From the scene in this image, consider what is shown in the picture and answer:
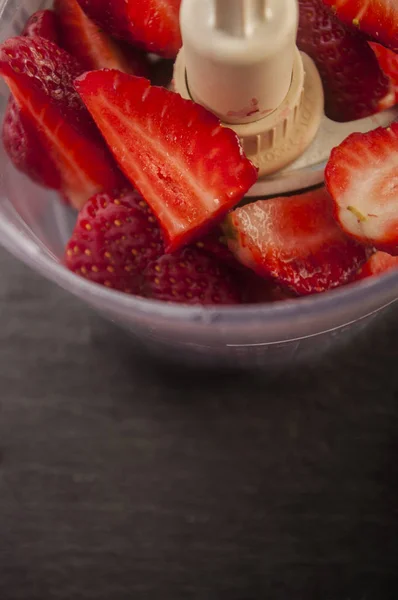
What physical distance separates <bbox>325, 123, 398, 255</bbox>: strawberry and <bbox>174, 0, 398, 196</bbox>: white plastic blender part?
6cm

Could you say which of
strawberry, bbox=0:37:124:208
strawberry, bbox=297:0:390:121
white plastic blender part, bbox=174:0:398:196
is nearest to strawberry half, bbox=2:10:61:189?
strawberry, bbox=0:37:124:208

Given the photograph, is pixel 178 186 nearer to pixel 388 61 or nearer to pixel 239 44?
pixel 239 44

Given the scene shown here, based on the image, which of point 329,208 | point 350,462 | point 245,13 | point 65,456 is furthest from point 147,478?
point 245,13

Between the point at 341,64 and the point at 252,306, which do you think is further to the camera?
the point at 341,64

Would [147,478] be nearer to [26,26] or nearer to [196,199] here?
[196,199]

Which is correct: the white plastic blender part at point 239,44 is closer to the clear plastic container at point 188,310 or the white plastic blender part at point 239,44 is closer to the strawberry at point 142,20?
the strawberry at point 142,20

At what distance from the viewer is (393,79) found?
661mm

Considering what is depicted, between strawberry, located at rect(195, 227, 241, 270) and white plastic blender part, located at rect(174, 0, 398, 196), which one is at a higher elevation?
white plastic blender part, located at rect(174, 0, 398, 196)

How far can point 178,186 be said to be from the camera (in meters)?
0.57

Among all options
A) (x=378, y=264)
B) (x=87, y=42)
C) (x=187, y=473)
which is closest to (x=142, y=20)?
(x=87, y=42)

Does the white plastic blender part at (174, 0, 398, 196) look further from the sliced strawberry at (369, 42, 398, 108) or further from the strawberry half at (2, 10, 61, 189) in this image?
the strawberry half at (2, 10, 61, 189)

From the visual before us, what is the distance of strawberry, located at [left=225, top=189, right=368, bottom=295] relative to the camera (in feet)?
1.87

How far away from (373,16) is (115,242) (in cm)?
30

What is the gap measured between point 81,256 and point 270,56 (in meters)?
0.23
